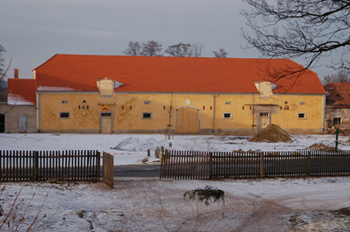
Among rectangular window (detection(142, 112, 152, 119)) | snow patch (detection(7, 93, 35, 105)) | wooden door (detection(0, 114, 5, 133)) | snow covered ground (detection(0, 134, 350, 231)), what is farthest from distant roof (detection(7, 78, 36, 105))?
snow covered ground (detection(0, 134, 350, 231))

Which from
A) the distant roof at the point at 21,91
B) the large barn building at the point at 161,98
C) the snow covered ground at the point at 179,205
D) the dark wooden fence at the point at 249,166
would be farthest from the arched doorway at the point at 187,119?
the snow covered ground at the point at 179,205

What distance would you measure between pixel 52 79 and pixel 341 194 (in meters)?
32.2

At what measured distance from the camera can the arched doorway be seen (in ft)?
133

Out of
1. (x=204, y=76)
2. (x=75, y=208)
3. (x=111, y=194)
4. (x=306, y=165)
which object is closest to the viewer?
(x=75, y=208)

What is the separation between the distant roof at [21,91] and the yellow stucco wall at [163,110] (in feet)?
4.50

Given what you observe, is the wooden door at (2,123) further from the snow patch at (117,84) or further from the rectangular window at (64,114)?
the snow patch at (117,84)

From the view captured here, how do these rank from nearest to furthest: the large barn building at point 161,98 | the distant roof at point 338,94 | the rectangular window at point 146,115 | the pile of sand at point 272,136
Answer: the pile of sand at point 272,136
the large barn building at point 161,98
the rectangular window at point 146,115
the distant roof at point 338,94

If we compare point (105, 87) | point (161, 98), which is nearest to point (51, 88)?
point (105, 87)

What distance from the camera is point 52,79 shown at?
39781mm

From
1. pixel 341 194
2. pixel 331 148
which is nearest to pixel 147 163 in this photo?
pixel 341 194

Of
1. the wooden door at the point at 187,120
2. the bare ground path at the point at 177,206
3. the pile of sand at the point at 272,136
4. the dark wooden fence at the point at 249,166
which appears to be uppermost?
the wooden door at the point at 187,120

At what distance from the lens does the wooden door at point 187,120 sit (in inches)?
1601

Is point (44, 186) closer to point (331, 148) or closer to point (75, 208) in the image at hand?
point (75, 208)

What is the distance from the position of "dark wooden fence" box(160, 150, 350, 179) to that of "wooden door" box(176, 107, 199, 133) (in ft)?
71.9
